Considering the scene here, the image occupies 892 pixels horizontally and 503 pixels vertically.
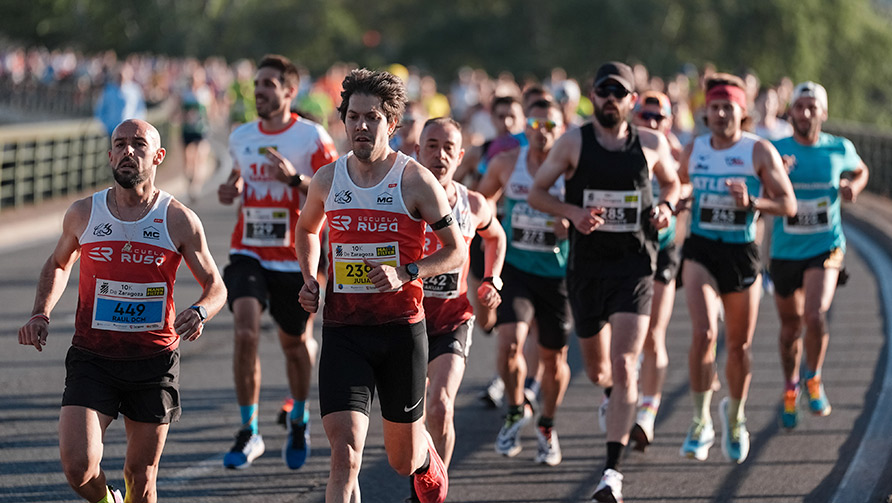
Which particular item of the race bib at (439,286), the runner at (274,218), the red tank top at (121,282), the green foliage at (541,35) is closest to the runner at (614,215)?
the race bib at (439,286)

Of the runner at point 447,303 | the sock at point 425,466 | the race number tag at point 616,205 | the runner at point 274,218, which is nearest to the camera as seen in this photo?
the sock at point 425,466

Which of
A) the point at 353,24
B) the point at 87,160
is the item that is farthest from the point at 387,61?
the point at 87,160

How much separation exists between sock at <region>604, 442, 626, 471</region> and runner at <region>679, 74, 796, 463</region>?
1.07 meters

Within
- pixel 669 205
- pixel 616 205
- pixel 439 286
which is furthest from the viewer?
pixel 669 205

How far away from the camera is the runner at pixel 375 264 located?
5.69 meters

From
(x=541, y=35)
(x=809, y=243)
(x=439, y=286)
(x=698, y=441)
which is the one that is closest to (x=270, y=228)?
(x=439, y=286)

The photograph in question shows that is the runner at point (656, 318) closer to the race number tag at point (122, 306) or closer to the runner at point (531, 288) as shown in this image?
the runner at point (531, 288)

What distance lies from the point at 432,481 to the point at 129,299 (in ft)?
5.17

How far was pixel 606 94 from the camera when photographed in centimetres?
734

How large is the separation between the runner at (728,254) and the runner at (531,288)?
776 millimetres

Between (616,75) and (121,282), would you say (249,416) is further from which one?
(616,75)

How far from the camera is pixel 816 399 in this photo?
9203 millimetres

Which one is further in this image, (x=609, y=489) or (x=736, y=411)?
(x=736, y=411)

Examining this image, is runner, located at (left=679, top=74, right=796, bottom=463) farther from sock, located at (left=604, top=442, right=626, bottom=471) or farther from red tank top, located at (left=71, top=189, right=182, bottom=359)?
red tank top, located at (left=71, top=189, right=182, bottom=359)
